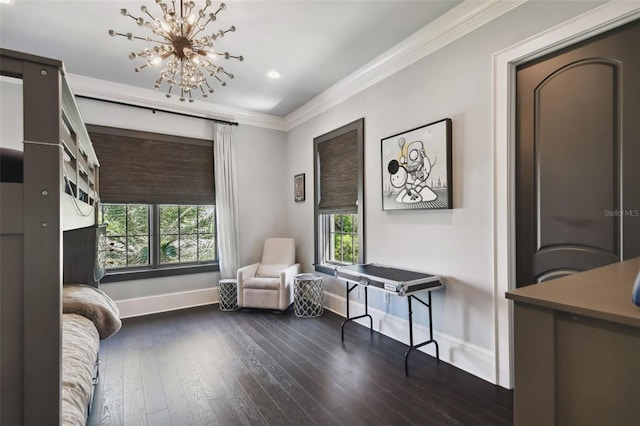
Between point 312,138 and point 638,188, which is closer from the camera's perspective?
point 638,188

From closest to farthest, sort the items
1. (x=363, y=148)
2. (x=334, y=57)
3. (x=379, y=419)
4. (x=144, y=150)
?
(x=379, y=419) < (x=334, y=57) < (x=363, y=148) < (x=144, y=150)

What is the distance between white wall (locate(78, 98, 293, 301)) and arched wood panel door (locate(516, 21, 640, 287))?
3.54m

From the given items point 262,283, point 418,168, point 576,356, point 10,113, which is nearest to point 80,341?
point 576,356

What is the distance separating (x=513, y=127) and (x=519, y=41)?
0.58 metres

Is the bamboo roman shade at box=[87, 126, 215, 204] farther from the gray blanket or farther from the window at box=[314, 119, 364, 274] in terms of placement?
the gray blanket

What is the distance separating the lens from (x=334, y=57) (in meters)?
3.14

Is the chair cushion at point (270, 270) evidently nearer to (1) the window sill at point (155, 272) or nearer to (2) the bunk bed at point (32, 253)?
(1) the window sill at point (155, 272)

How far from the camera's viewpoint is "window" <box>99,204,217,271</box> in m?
3.90

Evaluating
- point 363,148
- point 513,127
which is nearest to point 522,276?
point 513,127

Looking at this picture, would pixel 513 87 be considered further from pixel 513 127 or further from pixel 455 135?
pixel 455 135

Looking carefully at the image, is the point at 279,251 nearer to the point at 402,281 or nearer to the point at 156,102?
the point at 402,281

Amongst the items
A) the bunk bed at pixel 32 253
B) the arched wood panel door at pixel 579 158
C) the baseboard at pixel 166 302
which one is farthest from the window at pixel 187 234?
the arched wood panel door at pixel 579 158

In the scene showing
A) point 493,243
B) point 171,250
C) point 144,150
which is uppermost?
point 144,150

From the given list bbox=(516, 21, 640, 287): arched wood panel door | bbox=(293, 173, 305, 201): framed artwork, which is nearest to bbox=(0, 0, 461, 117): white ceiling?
bbox=(516, 21, 640, 287): arched wood panel door
